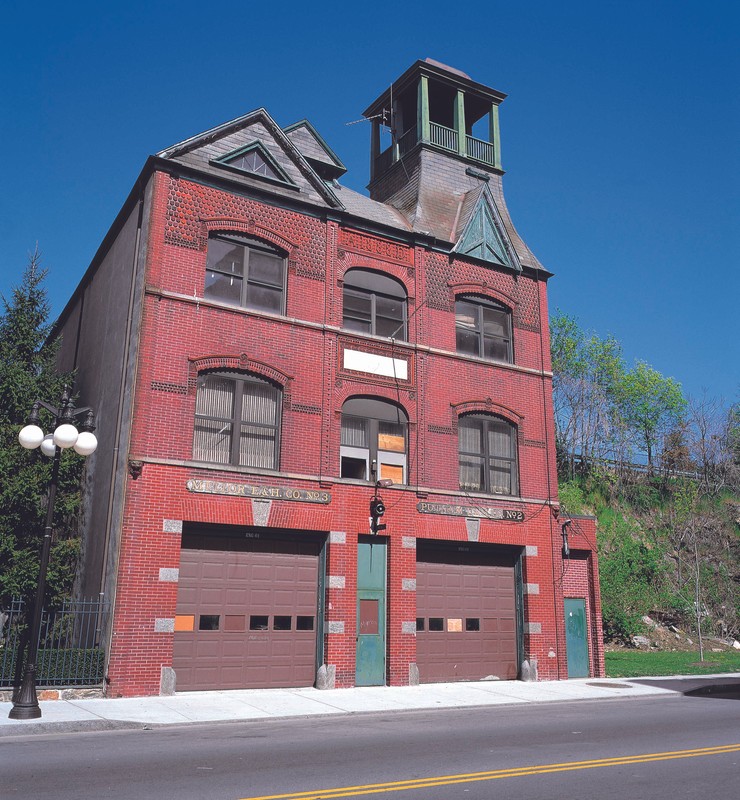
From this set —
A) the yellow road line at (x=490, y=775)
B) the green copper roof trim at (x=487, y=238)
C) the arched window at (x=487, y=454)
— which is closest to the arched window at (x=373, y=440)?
the arched window at (x=487, y=454)

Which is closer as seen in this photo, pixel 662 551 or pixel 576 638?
pixel 576 638

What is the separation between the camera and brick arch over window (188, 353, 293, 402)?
62.5 feet

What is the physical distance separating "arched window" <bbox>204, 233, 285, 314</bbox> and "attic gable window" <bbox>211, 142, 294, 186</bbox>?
1929 millimetres

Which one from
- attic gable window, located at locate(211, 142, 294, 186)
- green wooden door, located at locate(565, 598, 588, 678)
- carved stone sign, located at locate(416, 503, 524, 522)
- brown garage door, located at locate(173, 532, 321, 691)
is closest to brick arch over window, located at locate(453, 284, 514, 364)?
carved stone sign, located at locate(416, 503, 524, 522)

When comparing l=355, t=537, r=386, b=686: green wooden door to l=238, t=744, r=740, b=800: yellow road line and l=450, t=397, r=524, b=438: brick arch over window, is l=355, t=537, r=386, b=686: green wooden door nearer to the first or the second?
l=450, t=397, r=524, b=438: brick arch over window

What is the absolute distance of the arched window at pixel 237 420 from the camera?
62.7 feet

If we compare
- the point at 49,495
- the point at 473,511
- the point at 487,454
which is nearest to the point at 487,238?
the point at 487,454

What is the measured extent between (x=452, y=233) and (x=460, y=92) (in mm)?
6868

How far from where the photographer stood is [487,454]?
23.2 metres

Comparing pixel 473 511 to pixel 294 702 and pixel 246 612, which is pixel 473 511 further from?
pixel 294 702

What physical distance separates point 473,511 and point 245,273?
9327 millimetres

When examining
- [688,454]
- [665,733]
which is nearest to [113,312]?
[665,733]

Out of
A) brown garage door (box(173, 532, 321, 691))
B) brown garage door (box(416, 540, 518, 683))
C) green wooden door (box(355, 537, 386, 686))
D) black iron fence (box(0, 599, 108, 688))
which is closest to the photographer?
black iron fence (box(0, 599, 108, 688))

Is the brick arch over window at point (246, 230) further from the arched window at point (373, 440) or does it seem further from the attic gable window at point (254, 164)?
the arched window at point (373, 440)
